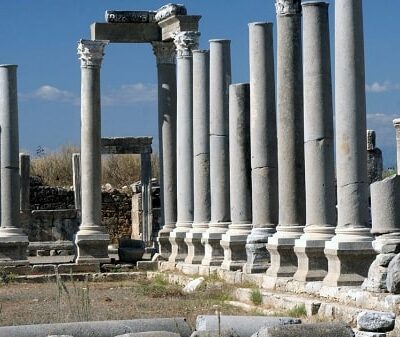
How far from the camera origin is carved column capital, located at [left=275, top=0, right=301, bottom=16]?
2327 cm

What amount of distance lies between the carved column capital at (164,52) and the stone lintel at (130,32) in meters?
0.22

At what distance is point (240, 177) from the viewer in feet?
88.0

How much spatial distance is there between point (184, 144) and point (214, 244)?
14.9 feet

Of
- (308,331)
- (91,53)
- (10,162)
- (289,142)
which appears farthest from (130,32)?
(308,331)

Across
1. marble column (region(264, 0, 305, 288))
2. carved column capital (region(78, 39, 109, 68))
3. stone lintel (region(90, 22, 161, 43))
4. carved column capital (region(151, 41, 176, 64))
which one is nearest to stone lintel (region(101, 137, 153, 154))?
carved column capital (region(151, 41, 176, 64))

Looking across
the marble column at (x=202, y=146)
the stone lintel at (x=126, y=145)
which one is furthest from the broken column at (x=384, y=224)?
the stone lintel at (x=126, y=145)

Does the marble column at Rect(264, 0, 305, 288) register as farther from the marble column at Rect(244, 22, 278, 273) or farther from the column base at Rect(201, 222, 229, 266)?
the column base at Rect(201, 222, 229, 266)

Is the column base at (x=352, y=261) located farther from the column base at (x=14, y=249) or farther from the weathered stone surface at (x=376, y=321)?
the column base at (x=14, y=249)

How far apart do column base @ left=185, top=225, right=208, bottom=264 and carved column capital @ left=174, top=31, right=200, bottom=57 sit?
515 centimetres

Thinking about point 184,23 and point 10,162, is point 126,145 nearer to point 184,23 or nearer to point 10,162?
point 184,23

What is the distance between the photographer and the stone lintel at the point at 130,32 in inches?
1382

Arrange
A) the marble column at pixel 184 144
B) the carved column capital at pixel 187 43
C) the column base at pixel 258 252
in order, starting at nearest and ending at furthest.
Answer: the column base at pixel 258 252
the marble column at pixel 184 144
the carved column capital at pixel 187 43

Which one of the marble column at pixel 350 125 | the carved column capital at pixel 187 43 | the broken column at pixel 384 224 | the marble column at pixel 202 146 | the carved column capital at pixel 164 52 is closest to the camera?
the broken column at pixel 384 224

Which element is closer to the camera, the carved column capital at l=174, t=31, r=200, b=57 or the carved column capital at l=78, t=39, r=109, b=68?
the carved column capital at l=174, t=31, r=200, b=57
